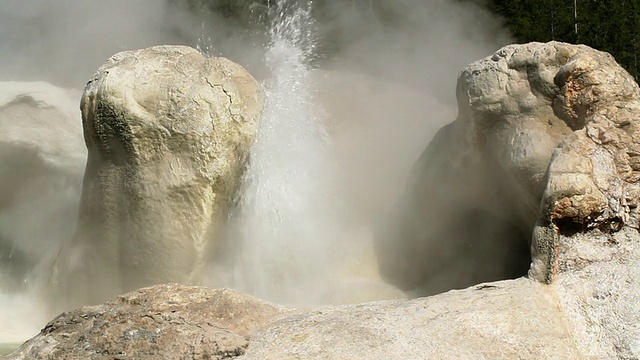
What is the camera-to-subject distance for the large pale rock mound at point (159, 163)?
4051mm

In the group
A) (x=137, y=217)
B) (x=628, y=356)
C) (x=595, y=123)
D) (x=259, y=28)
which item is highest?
(x=259, y=28)

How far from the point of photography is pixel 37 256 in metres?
5.37

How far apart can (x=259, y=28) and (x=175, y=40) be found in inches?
64.3

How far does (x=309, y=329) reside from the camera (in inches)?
102

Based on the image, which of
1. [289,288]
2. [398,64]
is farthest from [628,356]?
[398,64]

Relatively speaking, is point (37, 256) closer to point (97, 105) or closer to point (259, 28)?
point (97, 105)

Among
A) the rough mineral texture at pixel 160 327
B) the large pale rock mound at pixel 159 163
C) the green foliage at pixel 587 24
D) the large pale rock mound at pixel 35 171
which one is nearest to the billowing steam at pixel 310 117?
the large pale rock mound at pixel 35 171

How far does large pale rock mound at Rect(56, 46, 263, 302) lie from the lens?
13.3 feet

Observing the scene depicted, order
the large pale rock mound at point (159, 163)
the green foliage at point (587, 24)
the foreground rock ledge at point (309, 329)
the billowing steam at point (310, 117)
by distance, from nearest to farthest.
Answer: the foreground rock ledge at point (309, 329) → the large pale rock mound at point (159, 163) → the billowing steam at point (310, 117) → the green foliage at point (587, 24)

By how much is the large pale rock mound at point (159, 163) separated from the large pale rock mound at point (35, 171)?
141 cm

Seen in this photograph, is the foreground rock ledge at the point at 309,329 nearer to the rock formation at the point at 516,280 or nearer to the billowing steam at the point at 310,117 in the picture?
the rock formation at the point at 516,280

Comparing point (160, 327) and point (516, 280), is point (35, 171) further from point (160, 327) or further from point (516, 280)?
point (516, 280)

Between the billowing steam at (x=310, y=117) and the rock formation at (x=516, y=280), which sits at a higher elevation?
the billowing steam at (x=310, y=117)

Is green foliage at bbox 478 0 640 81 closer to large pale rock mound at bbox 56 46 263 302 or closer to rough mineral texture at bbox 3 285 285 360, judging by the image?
large pale rock mound at bbox 56 46 263 302
